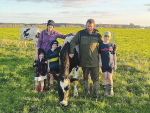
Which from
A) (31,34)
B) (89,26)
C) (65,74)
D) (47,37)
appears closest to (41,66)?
(47,37)

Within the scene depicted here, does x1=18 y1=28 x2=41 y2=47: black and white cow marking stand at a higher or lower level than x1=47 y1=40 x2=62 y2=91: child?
higher

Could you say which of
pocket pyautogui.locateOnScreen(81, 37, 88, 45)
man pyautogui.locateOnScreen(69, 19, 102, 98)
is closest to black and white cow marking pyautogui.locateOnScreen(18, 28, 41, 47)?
man pyautogui.locateOnScreen(69, 19, 102, 98)

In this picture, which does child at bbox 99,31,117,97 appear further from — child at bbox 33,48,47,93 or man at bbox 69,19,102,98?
child at bbox 33,48,47,93

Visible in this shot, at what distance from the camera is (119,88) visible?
5.69 m

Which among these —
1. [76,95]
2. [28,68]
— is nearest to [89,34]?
[76,95]

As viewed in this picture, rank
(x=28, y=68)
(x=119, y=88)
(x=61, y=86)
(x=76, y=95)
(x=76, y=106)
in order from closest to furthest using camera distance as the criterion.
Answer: (x=61, y=86) → (x=76, y=106) → (x=76, y=95) → (x=119, y=88) → (x=28, y=68)

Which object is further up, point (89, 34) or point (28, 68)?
point (89, 34)

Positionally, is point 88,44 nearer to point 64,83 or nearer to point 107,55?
point 107,55

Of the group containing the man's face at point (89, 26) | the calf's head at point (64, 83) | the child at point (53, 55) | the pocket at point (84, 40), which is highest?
the man's face at point (89, 26)

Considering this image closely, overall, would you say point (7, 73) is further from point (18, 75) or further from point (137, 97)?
point (137, 97)

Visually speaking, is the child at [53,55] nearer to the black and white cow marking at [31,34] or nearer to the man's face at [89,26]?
the man's face at [89,26]

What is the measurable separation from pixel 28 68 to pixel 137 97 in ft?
18.4

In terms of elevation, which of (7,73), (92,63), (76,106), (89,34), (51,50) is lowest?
(76,106)

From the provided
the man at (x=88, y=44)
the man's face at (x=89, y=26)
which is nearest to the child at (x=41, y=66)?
the man at (x=88, y=44)
